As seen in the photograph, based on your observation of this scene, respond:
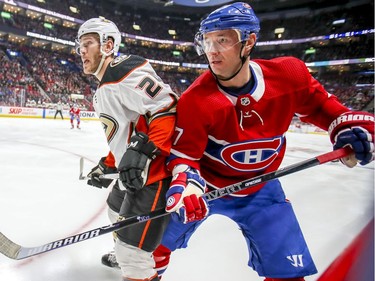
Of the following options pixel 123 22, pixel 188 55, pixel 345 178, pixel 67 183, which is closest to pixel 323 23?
pixel 188 55

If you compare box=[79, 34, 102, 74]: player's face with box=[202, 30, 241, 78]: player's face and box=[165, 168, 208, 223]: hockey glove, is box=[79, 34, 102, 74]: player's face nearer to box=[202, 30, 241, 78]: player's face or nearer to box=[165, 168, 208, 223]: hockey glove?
box=[202, 30, 241, 78]: player's face

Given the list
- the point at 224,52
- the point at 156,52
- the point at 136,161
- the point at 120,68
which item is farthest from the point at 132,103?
the point at 156,52

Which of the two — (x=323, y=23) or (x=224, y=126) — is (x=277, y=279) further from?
(x=323, y=23)

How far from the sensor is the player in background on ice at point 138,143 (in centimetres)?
111

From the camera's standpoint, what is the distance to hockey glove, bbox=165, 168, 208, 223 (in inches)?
41.0

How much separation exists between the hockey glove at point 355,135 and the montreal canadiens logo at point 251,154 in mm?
232

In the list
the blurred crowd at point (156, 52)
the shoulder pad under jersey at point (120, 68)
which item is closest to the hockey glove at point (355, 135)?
the shoulder pad under jersey at point (120, 68)

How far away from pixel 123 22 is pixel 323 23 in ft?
60.2

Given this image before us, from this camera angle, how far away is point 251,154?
1.24 metres

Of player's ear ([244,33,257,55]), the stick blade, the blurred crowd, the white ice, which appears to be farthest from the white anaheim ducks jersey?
the blurred crowd

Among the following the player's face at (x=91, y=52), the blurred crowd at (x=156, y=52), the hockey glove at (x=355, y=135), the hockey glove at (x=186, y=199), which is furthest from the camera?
the blurred crowd at (x=156, y=52)

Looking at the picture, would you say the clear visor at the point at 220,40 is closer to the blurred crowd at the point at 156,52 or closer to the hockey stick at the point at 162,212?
the hockey stick at the point at 162,212

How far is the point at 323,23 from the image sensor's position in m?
26.7

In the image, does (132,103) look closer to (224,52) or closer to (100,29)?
(224,52)
